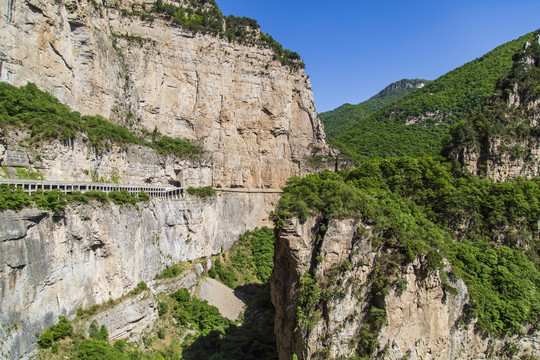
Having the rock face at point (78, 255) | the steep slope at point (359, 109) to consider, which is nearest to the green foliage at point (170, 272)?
the rock face at point (78, 255)

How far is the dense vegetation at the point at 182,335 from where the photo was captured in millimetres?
19188

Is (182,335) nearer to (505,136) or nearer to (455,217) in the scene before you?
(455,217)

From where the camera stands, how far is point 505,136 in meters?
30.5

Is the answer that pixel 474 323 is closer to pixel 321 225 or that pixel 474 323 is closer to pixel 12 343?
pixel 321 225

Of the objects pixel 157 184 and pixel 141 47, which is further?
pixel 141 47

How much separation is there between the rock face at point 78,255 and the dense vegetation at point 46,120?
216 inches

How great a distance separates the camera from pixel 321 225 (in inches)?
645

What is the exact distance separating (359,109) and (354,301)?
98676 millimetres

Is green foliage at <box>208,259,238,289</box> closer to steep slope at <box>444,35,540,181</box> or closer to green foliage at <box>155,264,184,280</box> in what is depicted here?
green foliage at <box>155,264,184,280</box>

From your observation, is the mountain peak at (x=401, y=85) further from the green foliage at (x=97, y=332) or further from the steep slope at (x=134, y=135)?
the green foliage at (x=97, y=332)

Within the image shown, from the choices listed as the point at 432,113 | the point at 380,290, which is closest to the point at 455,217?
the point at 380,290

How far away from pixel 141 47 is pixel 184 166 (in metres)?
15.7

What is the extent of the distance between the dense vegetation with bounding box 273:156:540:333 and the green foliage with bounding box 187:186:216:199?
→ 59.2ft

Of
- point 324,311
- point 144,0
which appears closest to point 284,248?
point 324,311
